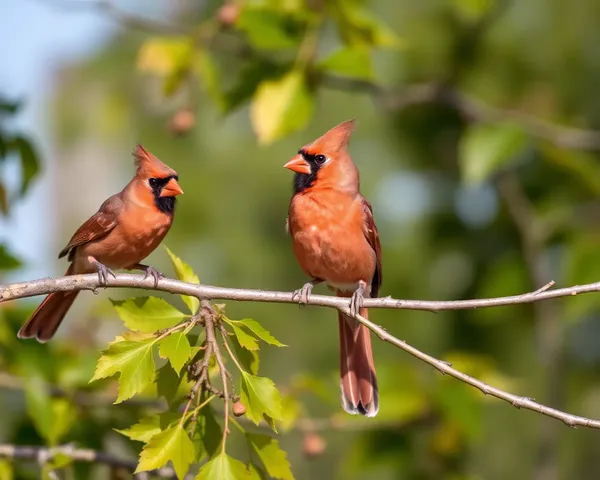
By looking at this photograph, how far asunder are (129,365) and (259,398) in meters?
0.28

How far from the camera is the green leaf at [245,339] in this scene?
6.24 feet

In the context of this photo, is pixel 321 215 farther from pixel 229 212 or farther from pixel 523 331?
pixel 229 212

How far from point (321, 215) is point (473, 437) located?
110 centimetres

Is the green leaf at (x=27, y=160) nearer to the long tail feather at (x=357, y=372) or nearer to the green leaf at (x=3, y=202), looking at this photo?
the green leaf at (x=3, y=202)

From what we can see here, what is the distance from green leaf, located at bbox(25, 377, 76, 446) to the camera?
9.23 feet

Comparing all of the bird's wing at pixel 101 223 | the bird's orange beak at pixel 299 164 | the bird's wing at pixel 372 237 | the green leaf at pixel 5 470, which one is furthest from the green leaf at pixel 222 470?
the bird's wing at pixel 372 237

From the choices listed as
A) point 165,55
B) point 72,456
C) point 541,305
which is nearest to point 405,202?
point 541,305

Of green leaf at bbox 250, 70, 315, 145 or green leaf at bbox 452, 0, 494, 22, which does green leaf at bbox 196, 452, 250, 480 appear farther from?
green leaf at bbox 452, 0, 494, 22

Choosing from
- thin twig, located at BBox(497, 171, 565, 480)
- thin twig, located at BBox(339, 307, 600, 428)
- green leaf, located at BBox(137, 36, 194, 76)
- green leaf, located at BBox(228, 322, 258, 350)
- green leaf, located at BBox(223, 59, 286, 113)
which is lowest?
thin twig, located at BBox(497, 171, 565, 480)

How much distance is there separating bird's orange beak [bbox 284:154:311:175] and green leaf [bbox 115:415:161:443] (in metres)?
0.87

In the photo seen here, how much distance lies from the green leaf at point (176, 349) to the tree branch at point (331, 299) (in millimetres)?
150

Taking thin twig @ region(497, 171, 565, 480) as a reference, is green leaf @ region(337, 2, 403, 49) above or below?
above

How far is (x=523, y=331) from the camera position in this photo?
4.25 meters

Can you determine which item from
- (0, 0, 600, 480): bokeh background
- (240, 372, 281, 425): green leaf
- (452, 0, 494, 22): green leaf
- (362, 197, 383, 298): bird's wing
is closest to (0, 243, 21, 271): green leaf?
(0, 0, 600, 480): bokeh background
